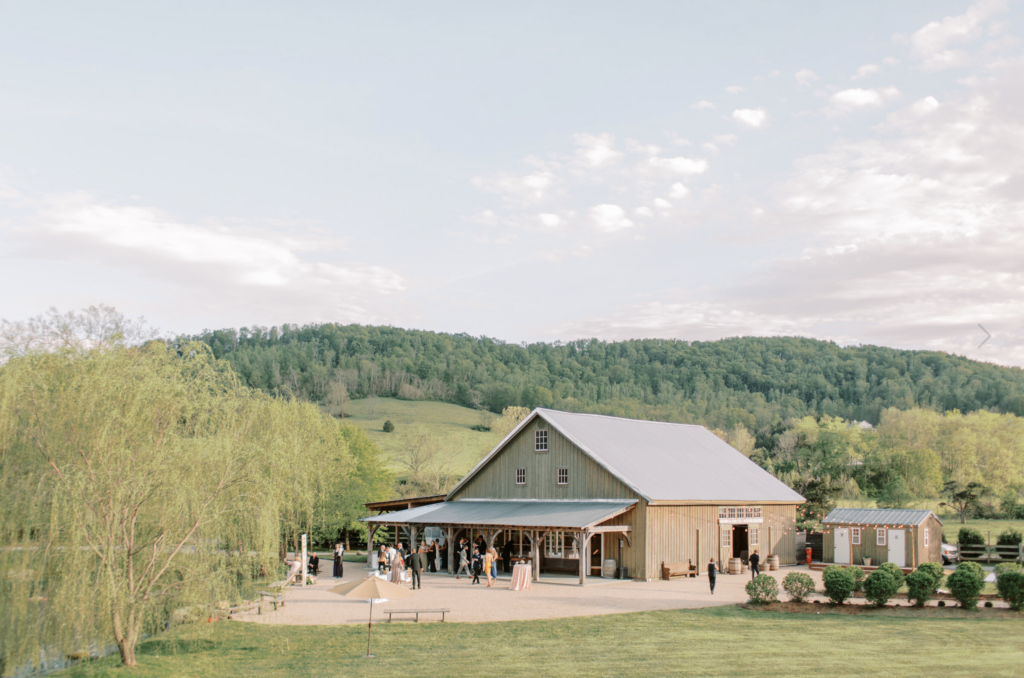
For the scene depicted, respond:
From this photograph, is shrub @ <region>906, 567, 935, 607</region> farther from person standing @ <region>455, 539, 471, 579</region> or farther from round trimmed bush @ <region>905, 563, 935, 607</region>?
person standing @ <region>455, 539, 471, 579</region>

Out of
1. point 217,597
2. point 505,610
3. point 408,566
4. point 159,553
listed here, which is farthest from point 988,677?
point 408,566

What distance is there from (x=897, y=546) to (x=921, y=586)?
1315 cm

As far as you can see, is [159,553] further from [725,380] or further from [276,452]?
[725,380]

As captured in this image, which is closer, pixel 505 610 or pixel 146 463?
pixel 146 463

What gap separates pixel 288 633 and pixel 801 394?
5135 inches

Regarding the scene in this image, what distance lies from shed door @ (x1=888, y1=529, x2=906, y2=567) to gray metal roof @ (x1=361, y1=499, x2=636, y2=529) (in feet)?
37.4

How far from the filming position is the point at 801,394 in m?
138

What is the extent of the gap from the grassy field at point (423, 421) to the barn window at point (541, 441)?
46.2 meters

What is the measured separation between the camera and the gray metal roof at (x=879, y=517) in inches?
1287

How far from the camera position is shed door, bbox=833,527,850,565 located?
33.9m

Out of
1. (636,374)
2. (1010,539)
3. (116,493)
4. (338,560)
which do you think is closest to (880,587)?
(116,493)

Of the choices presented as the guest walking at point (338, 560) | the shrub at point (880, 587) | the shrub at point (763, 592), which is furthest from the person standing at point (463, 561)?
the shrub at point (880, 587)

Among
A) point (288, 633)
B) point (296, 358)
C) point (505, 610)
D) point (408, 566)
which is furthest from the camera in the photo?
point (296, 358)

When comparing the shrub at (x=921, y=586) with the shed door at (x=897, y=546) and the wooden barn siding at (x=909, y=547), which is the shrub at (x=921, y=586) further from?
the shed door at (x=897, y=546)
